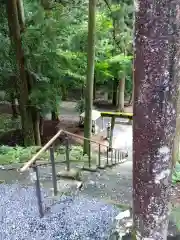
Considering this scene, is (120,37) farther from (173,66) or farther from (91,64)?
(173,66)

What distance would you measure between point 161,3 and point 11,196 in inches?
123

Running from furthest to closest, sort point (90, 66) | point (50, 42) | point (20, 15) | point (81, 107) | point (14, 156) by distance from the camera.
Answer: point (81, 107)
point (20, 15)
point (50, 42)
point (90, 66)
point (14, 156)

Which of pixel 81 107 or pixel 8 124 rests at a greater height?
pixel 81 107

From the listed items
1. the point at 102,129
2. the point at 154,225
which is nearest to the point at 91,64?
the point at 154,225

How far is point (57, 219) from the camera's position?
343cm

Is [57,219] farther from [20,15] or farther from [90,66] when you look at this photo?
[20,15]

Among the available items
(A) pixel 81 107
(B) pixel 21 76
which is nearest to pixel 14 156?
(B) pixel 21 76

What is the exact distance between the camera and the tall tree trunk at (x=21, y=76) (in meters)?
8.30

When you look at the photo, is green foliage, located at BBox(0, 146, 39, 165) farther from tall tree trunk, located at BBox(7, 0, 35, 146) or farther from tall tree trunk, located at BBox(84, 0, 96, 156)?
tall tree trunk, located at BBox(7, 0, 35, 146)

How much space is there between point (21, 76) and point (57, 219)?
6234mm

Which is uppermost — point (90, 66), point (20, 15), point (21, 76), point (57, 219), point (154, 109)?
point (20, 15)

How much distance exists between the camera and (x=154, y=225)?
2217mm

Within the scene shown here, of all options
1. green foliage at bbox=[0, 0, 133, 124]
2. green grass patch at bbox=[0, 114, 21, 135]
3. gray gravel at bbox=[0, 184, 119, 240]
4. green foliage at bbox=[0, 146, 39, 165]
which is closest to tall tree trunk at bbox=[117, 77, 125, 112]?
green grass patch at bbox=[0, 114, 21, 135]

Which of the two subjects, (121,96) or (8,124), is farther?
(121,96)
